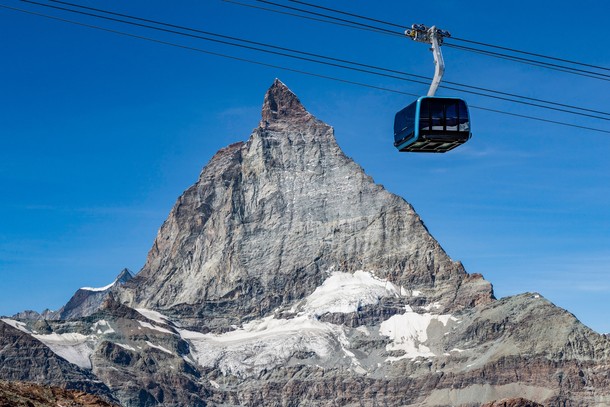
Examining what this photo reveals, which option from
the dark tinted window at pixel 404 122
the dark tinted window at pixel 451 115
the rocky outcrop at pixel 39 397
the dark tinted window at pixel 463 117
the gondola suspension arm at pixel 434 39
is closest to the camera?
the gondola suspension arm at pixel 434 39

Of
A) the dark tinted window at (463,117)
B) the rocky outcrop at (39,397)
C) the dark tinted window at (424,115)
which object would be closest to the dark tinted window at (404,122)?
the dark tinted window at (424,115)

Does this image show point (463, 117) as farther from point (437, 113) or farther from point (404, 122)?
point (404, 122)

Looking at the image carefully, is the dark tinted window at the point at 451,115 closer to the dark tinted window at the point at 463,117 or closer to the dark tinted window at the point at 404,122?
the dark tinted window at the point at 463,117

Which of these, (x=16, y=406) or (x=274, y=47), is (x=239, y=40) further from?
(x=16, y=406)

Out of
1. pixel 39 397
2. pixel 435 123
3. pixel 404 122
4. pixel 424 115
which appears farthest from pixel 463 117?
pixel 39 397

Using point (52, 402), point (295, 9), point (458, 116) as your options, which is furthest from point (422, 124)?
point (52, 402)

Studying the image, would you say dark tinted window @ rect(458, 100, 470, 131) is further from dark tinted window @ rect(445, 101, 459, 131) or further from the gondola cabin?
dark tinted window @ rect(445, 101, 459, 131)

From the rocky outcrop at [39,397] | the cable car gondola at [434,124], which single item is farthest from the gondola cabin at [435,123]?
the rocky outcrop at [39,397]

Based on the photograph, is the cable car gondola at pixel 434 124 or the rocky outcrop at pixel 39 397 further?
the rocky outcrop at pixel 39 397

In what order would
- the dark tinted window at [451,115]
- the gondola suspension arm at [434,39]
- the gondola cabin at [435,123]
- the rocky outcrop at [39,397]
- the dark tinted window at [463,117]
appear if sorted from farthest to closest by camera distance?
1. the rocky outcrop at [39,397]
2. the dark tinted window at [463,117]
3. the dark tinted window at [451,115]
4. the gondola cabin at [435,123]
5. the gondola suspension arm at [434,39]

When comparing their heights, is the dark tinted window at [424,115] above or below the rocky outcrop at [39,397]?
above
